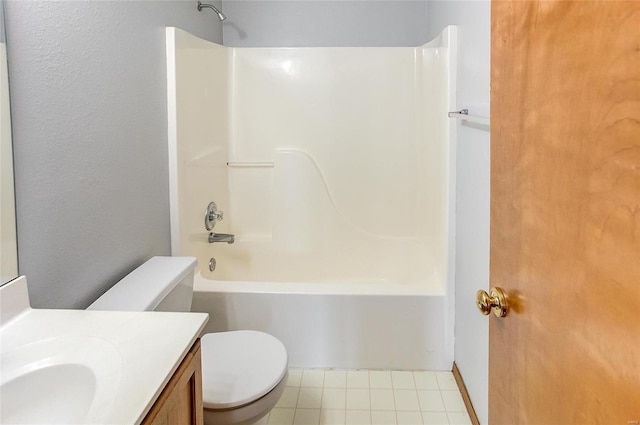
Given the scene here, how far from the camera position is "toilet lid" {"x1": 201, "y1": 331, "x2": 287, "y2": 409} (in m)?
1.40

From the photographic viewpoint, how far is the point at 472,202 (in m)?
1.87

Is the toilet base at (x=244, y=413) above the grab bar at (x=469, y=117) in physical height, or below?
below

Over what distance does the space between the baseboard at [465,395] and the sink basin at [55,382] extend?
1476 mm

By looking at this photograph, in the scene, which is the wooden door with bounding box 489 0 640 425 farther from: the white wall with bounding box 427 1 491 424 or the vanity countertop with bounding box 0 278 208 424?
the white wall with bounding box 427 1 491 424

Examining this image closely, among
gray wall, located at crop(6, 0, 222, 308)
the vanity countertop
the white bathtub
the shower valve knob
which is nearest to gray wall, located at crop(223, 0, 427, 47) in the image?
gray wall, located at crop(6, 0, 222, 308)

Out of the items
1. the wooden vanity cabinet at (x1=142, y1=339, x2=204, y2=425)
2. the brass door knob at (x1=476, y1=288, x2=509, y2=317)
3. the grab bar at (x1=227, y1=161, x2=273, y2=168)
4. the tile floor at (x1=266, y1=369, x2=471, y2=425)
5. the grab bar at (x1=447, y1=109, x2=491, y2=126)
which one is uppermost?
the grab bar at (x1=447, y1=109, x2=491, y2=126)

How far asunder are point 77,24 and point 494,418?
4.98ft

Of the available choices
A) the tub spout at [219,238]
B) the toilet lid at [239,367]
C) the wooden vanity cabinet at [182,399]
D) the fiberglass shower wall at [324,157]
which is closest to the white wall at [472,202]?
the fiberglass shower wall at [324,157]

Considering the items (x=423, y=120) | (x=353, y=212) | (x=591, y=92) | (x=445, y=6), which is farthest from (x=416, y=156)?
(x=591, y=92)

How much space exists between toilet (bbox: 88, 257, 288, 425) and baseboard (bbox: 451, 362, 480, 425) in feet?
2.70

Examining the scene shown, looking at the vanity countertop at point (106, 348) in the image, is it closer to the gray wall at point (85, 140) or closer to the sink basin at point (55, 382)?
the sink basin at point (55, 382)

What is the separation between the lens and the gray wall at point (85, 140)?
3.84ft

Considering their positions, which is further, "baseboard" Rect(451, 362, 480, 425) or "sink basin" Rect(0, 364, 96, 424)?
"baseboard" Rect(451, 362, 480, 425)

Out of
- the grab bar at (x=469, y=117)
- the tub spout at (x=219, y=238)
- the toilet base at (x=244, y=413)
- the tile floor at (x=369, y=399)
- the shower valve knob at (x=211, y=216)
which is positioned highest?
the grab bar at (x=469, y=117)
